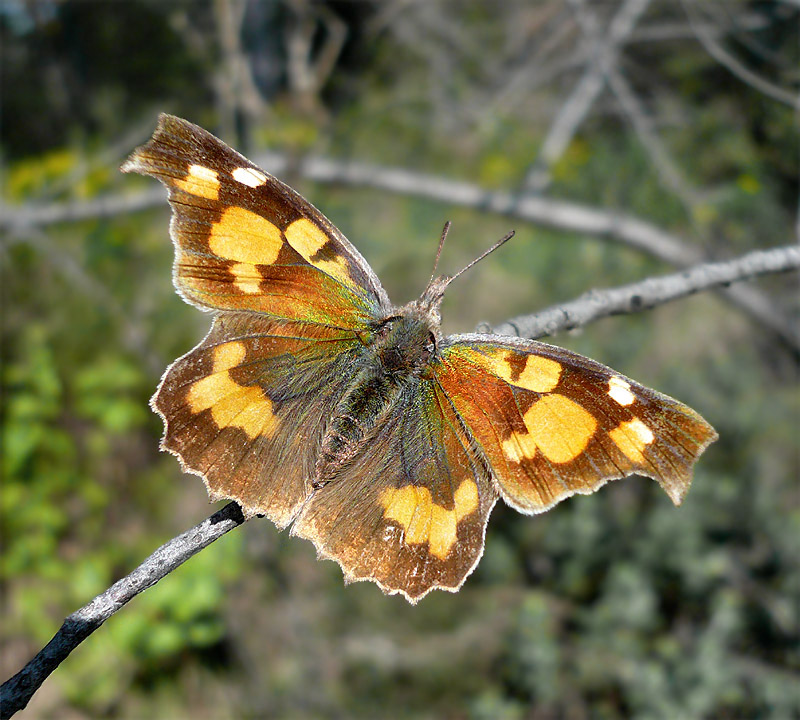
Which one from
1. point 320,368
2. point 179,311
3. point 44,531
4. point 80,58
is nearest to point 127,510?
point 44,531

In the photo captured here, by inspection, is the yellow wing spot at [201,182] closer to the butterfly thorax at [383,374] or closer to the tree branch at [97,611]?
the butterfly thorax at [383,374]

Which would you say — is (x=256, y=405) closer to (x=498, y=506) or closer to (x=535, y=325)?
(x=535, y=325)

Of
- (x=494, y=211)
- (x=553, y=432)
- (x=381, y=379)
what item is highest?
(x=553, y=432)

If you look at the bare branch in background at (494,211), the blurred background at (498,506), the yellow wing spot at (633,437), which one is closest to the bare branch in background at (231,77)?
the blurred background at (498,506)

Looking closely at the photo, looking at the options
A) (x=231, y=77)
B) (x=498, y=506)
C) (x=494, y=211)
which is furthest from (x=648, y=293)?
(x=498, y=506)

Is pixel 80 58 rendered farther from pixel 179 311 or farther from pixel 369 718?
pixel 369 718

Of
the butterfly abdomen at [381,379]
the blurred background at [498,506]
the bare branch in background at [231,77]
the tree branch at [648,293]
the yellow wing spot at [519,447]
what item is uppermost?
the tree branch at [648,293]
